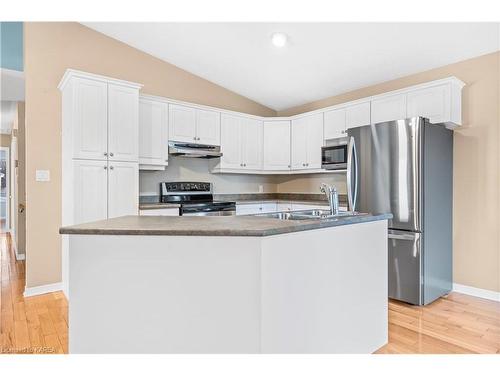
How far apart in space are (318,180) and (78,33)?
3798mm

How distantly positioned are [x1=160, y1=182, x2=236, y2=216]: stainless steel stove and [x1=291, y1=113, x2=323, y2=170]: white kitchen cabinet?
126cm

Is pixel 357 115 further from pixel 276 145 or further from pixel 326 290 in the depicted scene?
pixel 326 290

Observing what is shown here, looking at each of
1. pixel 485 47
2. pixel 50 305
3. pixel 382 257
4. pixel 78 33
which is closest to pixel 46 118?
pixel 78 33

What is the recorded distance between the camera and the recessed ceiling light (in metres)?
3.58

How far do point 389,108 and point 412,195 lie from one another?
1.20 m

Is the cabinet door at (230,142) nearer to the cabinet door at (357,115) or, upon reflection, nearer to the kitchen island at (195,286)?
the cabinet door at (357,115)

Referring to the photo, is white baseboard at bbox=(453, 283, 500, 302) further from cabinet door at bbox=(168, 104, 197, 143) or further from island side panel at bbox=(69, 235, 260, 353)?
cabinet door at bbox=(168, 104, 197, 143)

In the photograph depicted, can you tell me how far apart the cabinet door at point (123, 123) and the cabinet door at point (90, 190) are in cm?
21

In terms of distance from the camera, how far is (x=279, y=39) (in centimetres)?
362

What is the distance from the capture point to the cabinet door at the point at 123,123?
3494 millimetres

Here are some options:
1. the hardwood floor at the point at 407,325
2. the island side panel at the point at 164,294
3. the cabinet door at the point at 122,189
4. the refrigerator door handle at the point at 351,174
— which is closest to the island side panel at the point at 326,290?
the island side panel at the point at 164,294

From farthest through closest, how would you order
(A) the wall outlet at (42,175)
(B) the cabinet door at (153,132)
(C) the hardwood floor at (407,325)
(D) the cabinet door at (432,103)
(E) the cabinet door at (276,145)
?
1. (E) the cabinet door at (276,145)
2. (B) the cabinet door at (153,132)
3. (A) the wall outlet at (42,175)
4. (D) the cabinet door at (432,103)
5. (C) the hardwood floor at (407,325)

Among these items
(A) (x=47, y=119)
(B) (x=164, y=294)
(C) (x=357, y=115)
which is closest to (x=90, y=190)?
(A) (x=47, y=119)
